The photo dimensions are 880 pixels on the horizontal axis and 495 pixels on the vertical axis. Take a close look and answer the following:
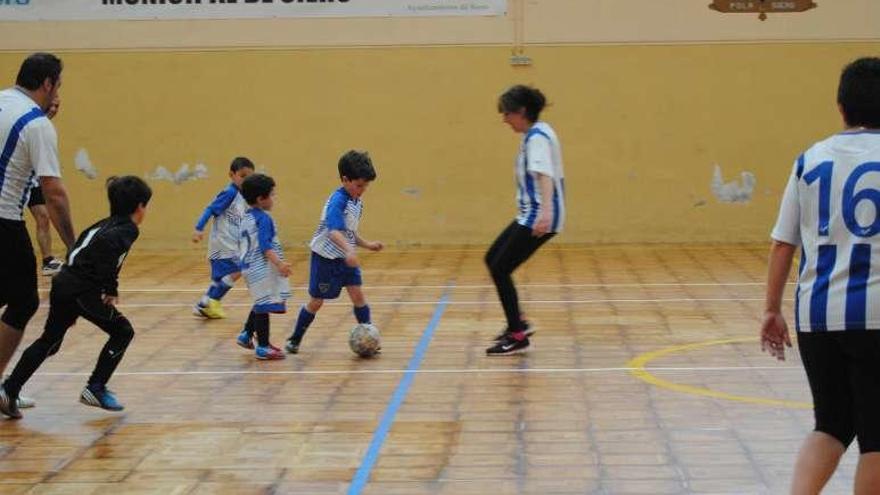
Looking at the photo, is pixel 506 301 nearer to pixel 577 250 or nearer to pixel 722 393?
pixel 722 393

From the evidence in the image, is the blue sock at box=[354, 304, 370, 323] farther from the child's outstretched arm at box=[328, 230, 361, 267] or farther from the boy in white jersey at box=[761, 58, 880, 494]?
the boy in white jersey at box=[761, 58, 880, 494]

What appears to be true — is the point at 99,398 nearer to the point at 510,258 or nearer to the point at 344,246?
the point at 344,246

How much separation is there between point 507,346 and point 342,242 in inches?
53.3

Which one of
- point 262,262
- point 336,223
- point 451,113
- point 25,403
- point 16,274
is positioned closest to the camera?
point 16,274

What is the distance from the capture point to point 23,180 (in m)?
6.62

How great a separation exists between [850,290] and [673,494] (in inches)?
61.6

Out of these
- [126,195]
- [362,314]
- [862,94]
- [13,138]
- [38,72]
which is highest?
[862,94]

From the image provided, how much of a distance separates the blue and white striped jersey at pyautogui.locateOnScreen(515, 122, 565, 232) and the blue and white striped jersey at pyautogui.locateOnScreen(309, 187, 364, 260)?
1126 millimetres

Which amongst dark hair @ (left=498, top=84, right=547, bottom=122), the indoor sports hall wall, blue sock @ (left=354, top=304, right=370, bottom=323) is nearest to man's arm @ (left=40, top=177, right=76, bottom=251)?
blue sock @ (left=354, top=304, right=370, bottom=323)

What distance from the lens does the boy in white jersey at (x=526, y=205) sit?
8.49 m

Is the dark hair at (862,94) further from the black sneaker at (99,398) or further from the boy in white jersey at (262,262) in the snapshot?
the boy in white jersey at (262,262)

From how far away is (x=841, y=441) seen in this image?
424cm

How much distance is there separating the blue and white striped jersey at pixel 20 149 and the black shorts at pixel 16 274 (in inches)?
3.5

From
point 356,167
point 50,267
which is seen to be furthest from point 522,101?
point 50,267
